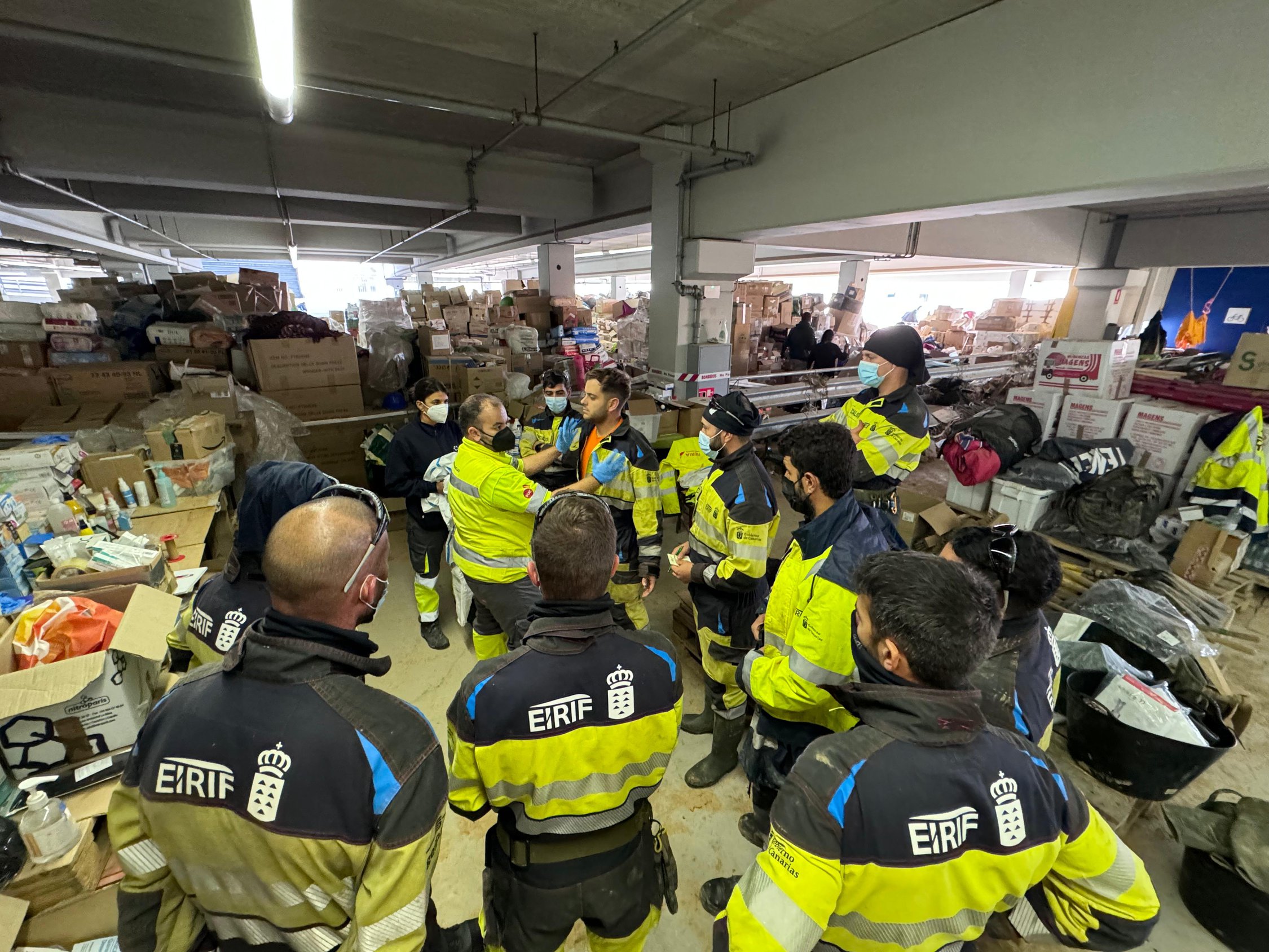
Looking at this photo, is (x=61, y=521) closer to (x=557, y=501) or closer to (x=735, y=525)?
Result: (x=557, y=501)

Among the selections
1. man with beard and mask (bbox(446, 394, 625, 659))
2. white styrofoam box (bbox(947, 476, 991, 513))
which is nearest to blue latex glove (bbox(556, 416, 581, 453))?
man with beard and mask (bbox(446, 394, 625, 659))

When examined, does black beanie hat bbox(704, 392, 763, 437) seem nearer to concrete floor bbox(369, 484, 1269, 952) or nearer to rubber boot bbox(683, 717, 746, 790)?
rubber boot bbox(683, 717, 746, 790)

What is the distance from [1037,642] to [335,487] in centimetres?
204

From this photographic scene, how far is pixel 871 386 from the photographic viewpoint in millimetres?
3635

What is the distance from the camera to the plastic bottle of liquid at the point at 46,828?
1.55 m

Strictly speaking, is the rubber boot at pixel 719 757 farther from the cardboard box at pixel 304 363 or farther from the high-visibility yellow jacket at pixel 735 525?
the cardboard box at pixel 304 363

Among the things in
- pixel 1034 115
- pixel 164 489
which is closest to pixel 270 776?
pixel 164 489

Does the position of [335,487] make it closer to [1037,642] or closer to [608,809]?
[608,809]

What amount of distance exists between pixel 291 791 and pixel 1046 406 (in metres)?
5.50

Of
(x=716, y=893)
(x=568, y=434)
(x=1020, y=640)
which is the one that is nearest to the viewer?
(x=1020, y=640)

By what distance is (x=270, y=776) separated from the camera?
96 cm

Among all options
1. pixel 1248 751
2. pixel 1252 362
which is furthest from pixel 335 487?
pixel 1252 362

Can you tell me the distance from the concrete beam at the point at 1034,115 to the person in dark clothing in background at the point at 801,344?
12.6 ft

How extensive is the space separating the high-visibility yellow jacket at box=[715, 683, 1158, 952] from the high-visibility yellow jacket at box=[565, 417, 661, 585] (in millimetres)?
1948
